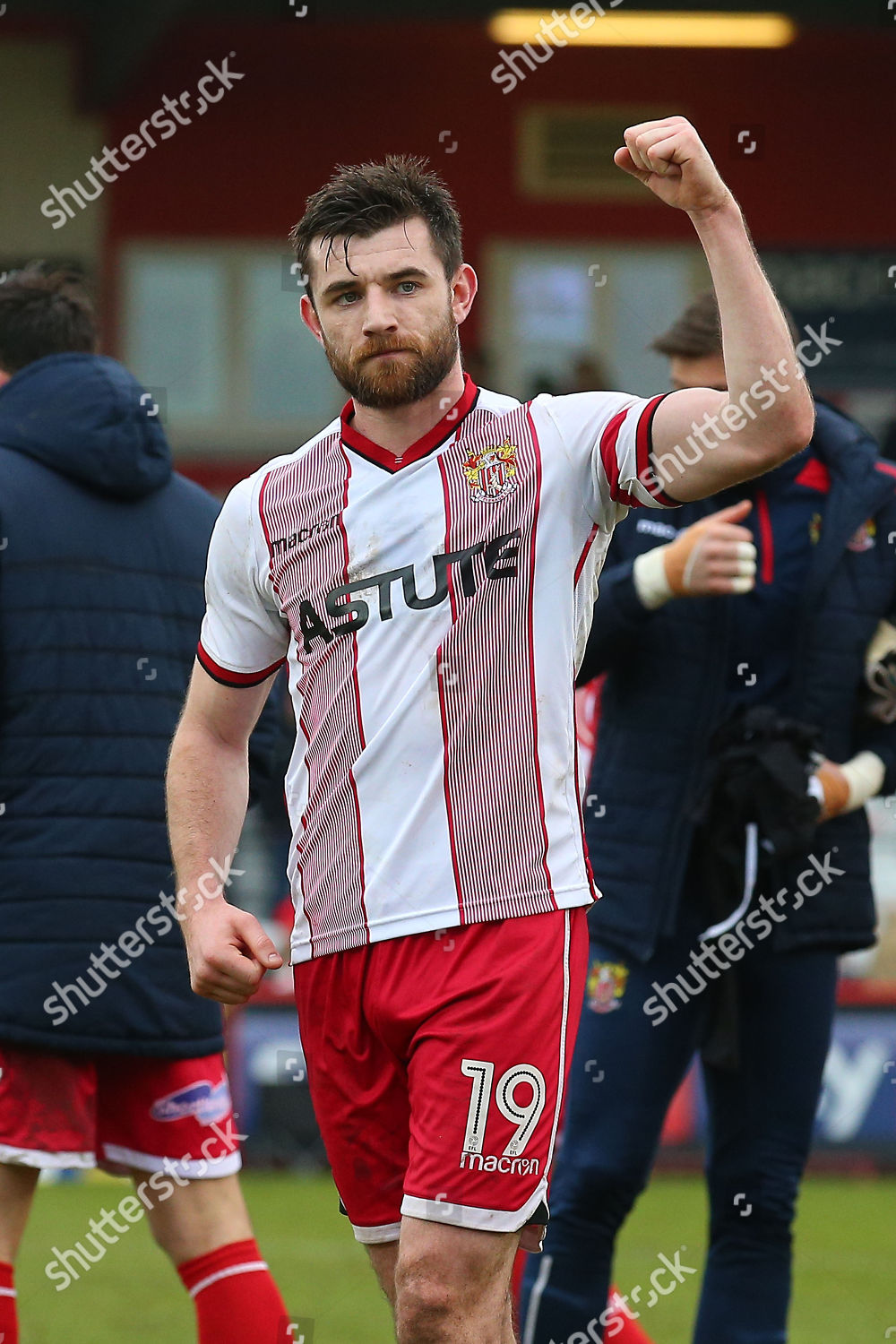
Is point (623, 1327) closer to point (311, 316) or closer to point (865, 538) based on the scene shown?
point (865, 538)

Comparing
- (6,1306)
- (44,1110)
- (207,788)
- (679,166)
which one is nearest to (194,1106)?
(44,1110)

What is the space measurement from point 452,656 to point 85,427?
1.22 meters

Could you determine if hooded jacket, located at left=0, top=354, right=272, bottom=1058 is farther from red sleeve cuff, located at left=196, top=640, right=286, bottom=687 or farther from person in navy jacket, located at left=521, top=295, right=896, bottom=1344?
person in navy jacket, located at left=521, top=295, right=896, bottom=1344

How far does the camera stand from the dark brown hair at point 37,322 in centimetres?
402

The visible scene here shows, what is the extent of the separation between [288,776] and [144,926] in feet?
2.46

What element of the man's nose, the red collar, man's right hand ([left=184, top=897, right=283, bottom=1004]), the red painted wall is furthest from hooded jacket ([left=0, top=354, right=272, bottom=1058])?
the red painted wall

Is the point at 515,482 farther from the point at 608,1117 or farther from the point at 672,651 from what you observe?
the point at 608,1117

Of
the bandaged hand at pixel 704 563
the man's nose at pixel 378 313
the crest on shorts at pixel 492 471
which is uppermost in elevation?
the man's nose at pixel 378 313

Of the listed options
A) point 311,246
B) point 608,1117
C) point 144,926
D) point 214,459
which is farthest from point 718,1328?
point 214,459

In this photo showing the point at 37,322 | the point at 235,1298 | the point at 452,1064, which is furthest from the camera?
the point at 37,322

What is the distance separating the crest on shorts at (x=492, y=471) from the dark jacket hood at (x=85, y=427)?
107cm

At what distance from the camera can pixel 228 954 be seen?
9.28 ft

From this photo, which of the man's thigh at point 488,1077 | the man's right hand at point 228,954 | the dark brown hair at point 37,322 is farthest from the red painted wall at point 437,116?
the man's thigh at point 488,1077

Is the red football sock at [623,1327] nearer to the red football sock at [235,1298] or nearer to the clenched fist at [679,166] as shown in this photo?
the red football sock at [235,1298]
